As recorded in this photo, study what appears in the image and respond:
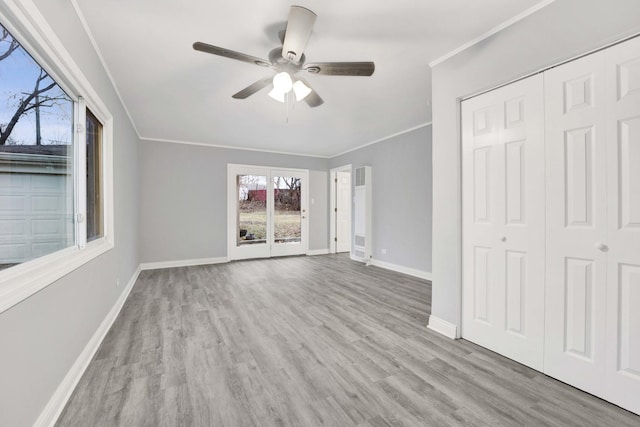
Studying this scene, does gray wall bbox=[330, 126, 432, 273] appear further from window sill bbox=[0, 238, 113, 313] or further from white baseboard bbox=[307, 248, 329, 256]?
window sill bbox=[0, 238, 113, 313]

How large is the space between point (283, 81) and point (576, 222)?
2.23 m

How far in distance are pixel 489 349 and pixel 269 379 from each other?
1759 mm

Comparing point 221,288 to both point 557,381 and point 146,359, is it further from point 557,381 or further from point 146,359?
point 557,381

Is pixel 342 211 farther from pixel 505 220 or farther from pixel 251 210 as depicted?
pixel 505 220

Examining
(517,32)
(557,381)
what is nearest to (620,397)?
(557,381)

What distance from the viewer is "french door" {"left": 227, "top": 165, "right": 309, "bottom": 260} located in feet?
18.9

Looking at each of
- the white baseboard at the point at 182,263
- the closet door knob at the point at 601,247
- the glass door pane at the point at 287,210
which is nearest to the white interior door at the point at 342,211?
the glass door pane at the point at 287,210

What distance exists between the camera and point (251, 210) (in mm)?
5926

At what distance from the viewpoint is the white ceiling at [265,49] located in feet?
5.99

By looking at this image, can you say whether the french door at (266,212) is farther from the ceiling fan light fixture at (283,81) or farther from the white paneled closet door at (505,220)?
the white paneled closet door at (505,220)

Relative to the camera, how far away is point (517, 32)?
1.92 metres

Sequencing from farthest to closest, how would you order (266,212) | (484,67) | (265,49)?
(266,212) < (265,49) < (484,67)

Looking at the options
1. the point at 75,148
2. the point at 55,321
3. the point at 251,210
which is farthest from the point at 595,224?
the point at 251,210

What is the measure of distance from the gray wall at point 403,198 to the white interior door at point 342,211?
124 centimetres
